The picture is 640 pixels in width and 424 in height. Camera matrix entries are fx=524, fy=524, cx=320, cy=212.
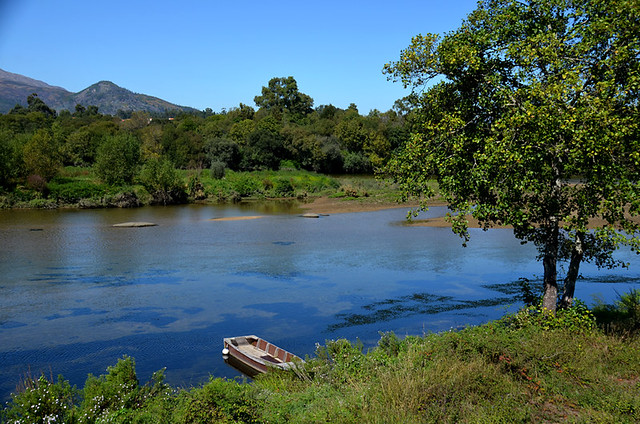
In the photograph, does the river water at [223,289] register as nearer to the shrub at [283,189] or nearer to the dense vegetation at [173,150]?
the dense vegetation at [173,150]

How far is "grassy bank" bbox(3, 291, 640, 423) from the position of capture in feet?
26.4

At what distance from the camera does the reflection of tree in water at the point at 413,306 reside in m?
18.3

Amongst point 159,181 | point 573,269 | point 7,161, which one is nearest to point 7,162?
point 7,161

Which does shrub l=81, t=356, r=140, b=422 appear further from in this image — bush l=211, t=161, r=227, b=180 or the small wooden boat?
bush l=211, t=161, r=227, b=180

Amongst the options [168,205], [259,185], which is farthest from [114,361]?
[259,185]

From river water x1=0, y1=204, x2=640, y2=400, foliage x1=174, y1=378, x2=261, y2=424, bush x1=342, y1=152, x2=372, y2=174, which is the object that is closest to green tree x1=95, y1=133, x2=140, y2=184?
river water x1=0, y1=204, x2=640, y2=400

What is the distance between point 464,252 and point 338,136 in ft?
205

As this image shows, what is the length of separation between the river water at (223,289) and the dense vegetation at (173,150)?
50.3 ft

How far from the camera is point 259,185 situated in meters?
69.7

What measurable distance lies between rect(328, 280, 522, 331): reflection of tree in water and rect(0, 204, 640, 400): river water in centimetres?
7

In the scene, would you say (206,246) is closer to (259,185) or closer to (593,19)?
(593,19)

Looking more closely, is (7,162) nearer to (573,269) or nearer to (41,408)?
(41,408)

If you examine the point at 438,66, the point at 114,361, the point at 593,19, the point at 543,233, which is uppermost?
the point at 593,19

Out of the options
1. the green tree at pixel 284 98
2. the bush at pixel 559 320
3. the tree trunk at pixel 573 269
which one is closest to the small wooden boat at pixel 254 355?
the bush at pixel 559 320
